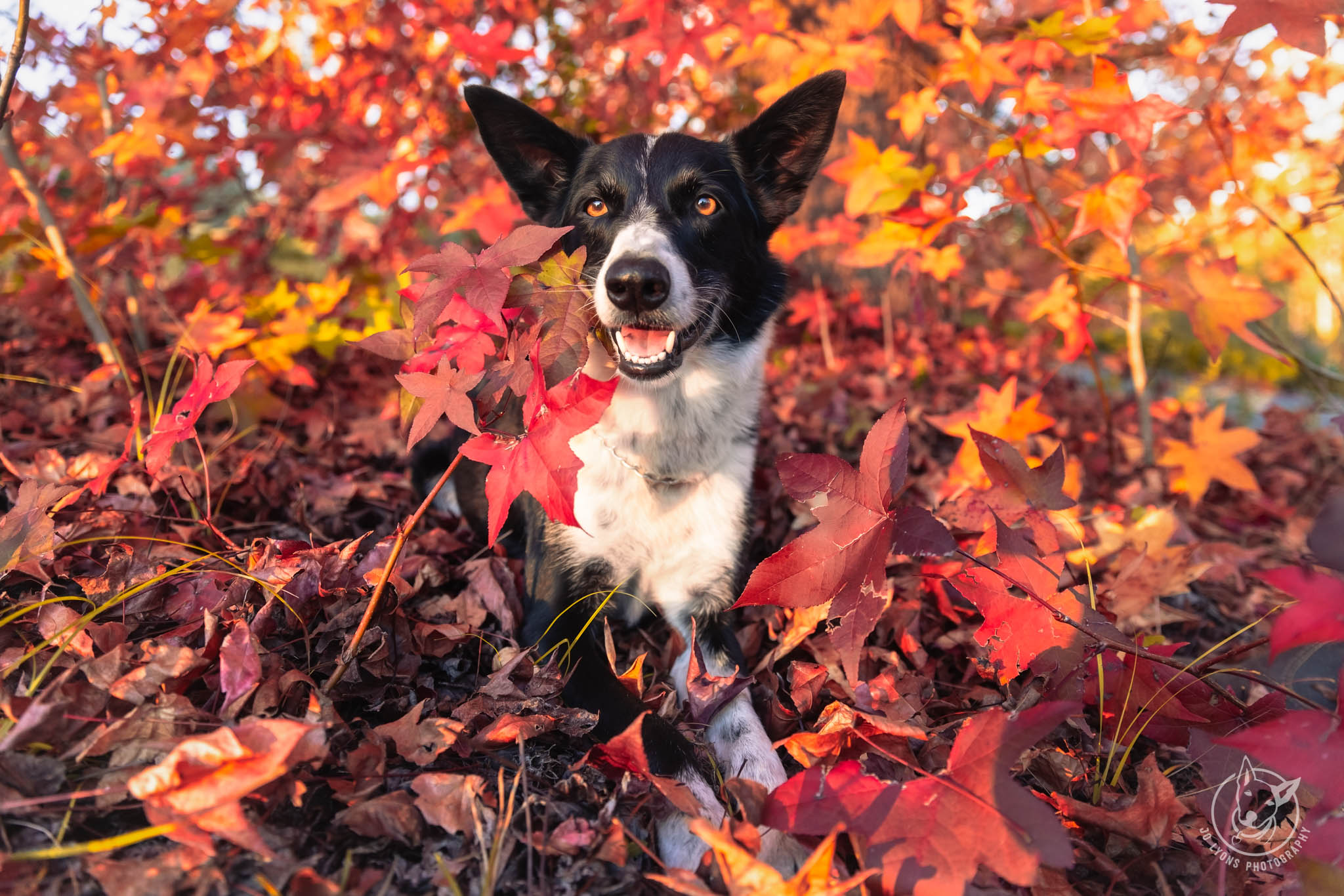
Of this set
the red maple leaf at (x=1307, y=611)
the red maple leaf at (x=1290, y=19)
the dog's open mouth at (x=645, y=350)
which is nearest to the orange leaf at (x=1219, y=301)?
the red maple leaf at (x=1290, y=19)

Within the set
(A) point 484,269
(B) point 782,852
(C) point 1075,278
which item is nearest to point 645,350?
(A) point 484,269

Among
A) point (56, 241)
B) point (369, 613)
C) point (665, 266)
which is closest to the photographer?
point (369, 613)

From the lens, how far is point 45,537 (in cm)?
182

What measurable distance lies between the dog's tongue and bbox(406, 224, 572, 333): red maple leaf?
2.49 ft

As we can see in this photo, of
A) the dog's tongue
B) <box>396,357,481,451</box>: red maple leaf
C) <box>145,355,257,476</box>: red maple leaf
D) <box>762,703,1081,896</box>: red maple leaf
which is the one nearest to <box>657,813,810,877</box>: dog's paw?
<box>762,703,1081,896</box>: red maple leaf

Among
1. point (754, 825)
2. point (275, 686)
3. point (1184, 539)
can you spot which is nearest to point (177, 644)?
point (275, 686)

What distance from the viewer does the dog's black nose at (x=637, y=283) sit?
6.96 ft

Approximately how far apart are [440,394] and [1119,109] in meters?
2.59

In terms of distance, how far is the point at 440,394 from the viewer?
165 cm

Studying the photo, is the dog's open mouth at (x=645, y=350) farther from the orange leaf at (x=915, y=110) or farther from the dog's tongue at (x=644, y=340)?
the orange leaf at (x=915, y=110)

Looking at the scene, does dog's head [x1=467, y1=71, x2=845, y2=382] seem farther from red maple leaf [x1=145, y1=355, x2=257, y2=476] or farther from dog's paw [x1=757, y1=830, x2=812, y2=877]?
dog's paw [x1=757, y1=830, x2=812, y2=877]

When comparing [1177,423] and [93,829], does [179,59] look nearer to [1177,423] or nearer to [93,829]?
[93,829]

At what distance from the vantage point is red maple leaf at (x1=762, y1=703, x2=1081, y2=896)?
129cm

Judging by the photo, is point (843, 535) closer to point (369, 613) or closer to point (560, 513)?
point (560, 513)
